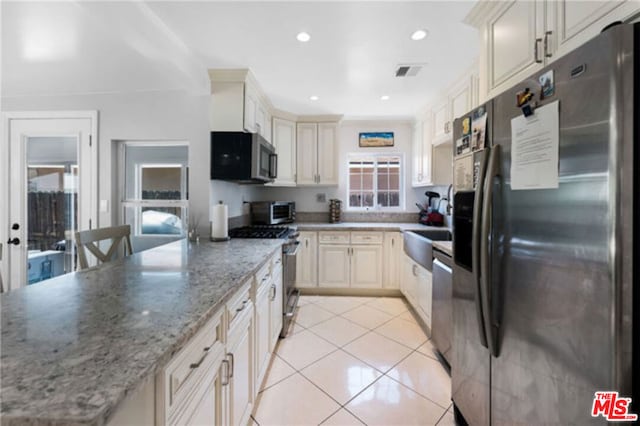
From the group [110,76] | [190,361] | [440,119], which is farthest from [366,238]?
[110,76]

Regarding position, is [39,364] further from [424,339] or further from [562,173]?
[424,339]

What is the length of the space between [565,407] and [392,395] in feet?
3.63

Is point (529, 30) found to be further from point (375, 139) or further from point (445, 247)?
point (375, 139)

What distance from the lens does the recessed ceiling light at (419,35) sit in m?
1.85

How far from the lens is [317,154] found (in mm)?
3773

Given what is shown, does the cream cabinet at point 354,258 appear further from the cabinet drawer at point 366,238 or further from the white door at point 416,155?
the white door at point 416,155

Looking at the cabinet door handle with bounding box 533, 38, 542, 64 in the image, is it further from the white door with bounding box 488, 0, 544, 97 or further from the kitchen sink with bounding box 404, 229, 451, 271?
the kitchen sink with bounding box 404, 229, 451, 271

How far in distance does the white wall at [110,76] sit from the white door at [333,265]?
1551 mm

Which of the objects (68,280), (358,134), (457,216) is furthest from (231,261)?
(358,134)

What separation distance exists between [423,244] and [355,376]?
Result: 4.16ft

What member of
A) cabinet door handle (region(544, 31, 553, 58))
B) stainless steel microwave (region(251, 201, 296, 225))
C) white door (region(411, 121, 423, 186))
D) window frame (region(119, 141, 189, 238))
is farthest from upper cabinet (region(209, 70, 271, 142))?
white door (region(411, 121, 423, 186))

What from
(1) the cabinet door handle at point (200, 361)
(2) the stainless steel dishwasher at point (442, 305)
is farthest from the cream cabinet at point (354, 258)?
(1) the cabinet door handle at point (200, 361)

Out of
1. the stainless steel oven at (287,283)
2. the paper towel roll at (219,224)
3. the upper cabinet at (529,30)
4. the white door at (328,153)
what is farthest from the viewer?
the white door at (328,153)

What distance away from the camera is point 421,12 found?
167 cm
